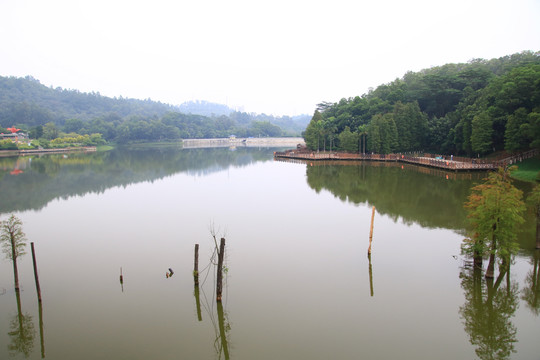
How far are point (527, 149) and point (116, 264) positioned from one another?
3770 centimetres

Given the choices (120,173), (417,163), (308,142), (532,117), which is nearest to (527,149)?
(532,117)

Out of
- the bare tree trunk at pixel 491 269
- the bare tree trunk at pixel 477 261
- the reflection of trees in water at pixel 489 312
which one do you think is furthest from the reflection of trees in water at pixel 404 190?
the reflection of trees in water at pixel 489 312

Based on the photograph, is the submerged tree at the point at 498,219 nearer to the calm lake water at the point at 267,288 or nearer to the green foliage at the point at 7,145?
the calm lake water at the point at 267,288

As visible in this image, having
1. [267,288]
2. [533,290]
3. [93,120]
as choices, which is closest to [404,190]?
[533,290]

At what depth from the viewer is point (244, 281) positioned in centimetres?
1435

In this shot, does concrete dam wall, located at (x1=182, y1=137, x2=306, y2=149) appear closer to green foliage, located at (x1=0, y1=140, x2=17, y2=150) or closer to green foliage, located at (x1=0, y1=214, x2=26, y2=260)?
green foliage, located at (x1=0, y1=140, x2=17, y2=150)

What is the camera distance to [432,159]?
45.9 metres

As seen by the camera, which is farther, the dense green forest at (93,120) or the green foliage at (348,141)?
the dense green forest at (93,120)

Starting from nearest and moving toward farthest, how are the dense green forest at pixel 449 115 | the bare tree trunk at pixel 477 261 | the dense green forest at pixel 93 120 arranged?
the bare tree trunk at pixel 477 261 → the dense green forest at pixel 449 115 → the dense green forest at pixel 93 120

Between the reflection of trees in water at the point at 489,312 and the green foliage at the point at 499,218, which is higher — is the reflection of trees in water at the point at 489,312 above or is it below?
below

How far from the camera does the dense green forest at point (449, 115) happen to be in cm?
3791

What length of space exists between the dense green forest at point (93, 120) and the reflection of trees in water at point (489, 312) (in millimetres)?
99160

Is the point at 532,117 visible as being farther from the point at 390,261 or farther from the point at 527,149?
the point at 390,261

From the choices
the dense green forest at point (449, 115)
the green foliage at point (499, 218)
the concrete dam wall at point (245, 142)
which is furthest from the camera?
the concrete dam wall at point (245, 142)
